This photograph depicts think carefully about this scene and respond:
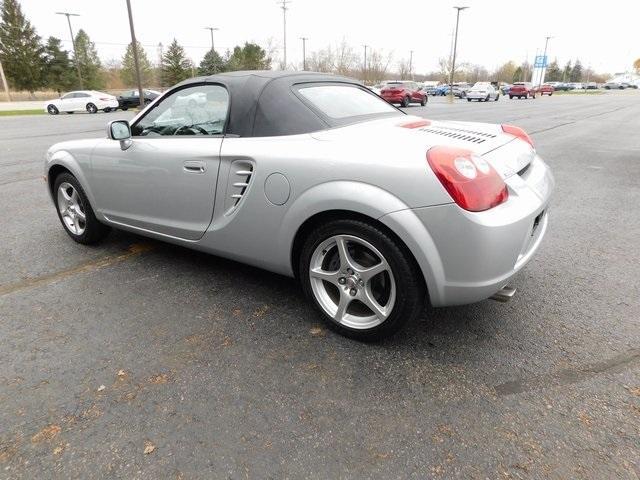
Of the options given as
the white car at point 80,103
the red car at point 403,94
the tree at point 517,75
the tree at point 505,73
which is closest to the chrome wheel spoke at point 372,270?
the red car at point 403,94

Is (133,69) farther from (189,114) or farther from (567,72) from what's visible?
(567,72)

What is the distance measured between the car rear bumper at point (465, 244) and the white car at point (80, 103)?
103 ft

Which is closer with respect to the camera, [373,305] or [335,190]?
[335,190]

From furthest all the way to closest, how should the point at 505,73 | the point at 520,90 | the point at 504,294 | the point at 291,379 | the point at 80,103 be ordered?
1. the point at 505,73
2. the point at 520,90
3. the point at 80,103
4. the point at 504,294
5. the point at 291,379

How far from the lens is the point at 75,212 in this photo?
424cm

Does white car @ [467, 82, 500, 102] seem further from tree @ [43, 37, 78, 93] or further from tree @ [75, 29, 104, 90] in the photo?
tree @ [43, 37, 78, 93]

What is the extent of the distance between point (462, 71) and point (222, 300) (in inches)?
4501

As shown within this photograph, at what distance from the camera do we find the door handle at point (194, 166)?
9.90ft

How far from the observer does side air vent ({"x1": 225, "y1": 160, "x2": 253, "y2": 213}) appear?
282cm

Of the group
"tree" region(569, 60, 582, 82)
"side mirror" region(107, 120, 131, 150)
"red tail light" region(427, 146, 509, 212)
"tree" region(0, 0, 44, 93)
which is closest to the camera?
"red tail light" region(427, 146, 509, 212)

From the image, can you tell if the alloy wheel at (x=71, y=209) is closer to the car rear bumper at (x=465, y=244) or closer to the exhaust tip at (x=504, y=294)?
the car rear bumper at (x=465, y=244)

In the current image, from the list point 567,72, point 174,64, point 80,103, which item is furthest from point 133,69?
point 567,72

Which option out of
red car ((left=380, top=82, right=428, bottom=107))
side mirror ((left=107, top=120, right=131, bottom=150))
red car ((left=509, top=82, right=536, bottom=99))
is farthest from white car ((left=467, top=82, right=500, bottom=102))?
side mirror ((left=107, top=120, right=131, bottom=150))

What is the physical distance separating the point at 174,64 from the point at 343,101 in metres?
70.2
